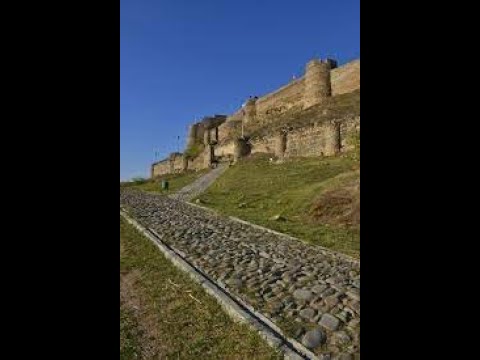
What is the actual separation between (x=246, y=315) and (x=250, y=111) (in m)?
65.4

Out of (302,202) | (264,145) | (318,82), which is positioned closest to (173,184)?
(264,145)

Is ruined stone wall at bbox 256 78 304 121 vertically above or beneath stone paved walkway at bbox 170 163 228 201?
above

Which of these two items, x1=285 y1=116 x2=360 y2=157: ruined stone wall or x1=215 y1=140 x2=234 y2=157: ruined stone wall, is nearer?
x1=285 y1=116 x2=360 y2=157: ruined stone wall

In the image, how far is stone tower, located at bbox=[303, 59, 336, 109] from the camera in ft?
170

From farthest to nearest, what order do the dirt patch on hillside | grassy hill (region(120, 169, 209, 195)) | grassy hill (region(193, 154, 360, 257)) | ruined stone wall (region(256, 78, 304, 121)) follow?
ruined stone wall (region(256, 78, 304, 121)) → grassy hill (region(120, 169, 209, 195)) → the dirt patch on hillside → grassy hill (region(193, 154, 360, 257))

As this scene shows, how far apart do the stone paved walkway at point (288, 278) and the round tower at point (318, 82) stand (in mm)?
41790

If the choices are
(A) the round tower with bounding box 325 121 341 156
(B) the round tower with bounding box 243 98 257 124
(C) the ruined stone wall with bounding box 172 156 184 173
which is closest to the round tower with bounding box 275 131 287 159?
(A) the round tower with bounding box 325 121 341 156

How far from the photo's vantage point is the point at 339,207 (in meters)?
13.2

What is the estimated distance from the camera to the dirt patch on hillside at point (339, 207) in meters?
12.5

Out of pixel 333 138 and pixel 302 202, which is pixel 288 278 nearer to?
pixel 302 202

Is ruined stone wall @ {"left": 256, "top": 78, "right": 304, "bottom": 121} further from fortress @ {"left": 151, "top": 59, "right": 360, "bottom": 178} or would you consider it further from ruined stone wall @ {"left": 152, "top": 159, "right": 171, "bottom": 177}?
ruined stone wall @ {"left": 152, "top": 159, "right": 171, "bottom": 177}
